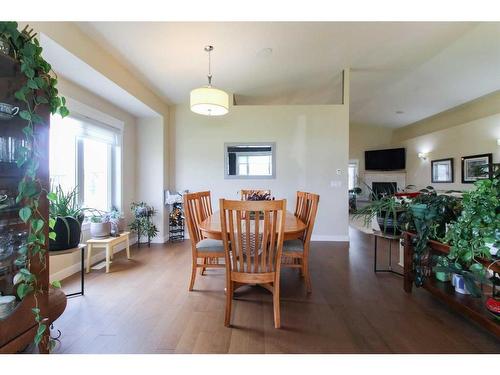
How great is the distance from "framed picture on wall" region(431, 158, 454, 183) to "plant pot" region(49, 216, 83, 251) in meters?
7.80

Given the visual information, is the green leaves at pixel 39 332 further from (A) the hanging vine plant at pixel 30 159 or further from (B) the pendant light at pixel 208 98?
(B) the pendant light at pixel 208 98

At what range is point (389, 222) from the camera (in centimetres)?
231

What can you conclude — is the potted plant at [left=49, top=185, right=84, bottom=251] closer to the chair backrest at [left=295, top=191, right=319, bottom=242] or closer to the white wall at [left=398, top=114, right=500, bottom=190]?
the chair backrest at [left=295, top=191, right=319, bottom=242]

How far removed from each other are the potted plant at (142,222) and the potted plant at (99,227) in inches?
34.3

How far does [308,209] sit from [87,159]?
9.90 feet

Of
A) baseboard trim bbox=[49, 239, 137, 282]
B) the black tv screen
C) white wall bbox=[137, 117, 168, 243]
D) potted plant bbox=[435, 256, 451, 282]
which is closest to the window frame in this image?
white wall bbox=[137, 117, 168, 243]

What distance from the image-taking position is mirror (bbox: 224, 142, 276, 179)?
421 cm

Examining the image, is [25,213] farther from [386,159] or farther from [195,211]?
[386,159]

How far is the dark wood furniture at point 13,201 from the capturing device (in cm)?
114

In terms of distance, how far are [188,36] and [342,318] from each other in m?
3.13

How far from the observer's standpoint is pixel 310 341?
4.82 ft

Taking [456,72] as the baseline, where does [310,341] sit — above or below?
below
